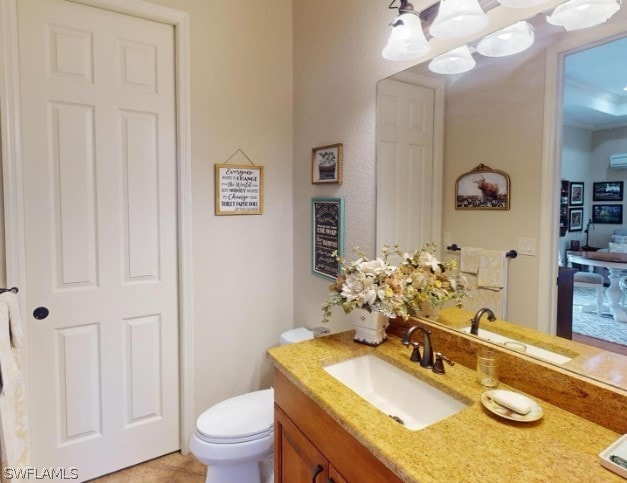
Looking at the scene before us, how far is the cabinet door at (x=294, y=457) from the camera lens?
3.68ft

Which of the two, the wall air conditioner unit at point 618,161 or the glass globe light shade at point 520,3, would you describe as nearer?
the wall air conditioner unit at point 618,161

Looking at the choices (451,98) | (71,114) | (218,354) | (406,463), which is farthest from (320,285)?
(71,114)

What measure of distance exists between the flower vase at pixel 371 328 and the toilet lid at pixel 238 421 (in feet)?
1.90

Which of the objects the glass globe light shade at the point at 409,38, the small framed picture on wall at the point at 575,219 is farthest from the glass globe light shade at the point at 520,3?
the small framed picture on wall at the point at 575,219

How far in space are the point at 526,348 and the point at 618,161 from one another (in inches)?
23.4

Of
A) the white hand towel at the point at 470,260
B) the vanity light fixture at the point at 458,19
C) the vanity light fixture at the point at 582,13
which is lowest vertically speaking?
the white hand towel at the point at 470,260

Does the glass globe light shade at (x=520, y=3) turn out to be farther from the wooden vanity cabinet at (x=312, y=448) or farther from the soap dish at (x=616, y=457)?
the wooden vanity cabinet at (x=312, y=448)

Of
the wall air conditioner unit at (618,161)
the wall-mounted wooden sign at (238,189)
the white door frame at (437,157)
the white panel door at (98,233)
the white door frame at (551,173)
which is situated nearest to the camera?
the wall air conditioner unit at (618,161)

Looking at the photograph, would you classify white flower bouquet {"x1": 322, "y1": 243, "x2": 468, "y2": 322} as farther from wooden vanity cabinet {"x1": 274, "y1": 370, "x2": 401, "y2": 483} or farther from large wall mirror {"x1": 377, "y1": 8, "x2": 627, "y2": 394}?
wooden vanity cabinet {"x1": 274, "y1": 370, "x2": 401, "y2": 483}

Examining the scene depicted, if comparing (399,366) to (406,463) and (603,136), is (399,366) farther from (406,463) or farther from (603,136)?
(603,136)

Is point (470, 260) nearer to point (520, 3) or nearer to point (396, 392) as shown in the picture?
point (396, 392)

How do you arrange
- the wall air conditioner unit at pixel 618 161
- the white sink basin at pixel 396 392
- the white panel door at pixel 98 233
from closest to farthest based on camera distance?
the wall air conditioner unit at pixel 618 161
the white sink basin at pixel 396 392
the white panel door at pixel 98 233

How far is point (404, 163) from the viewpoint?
157 cm

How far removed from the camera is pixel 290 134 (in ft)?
7.62
